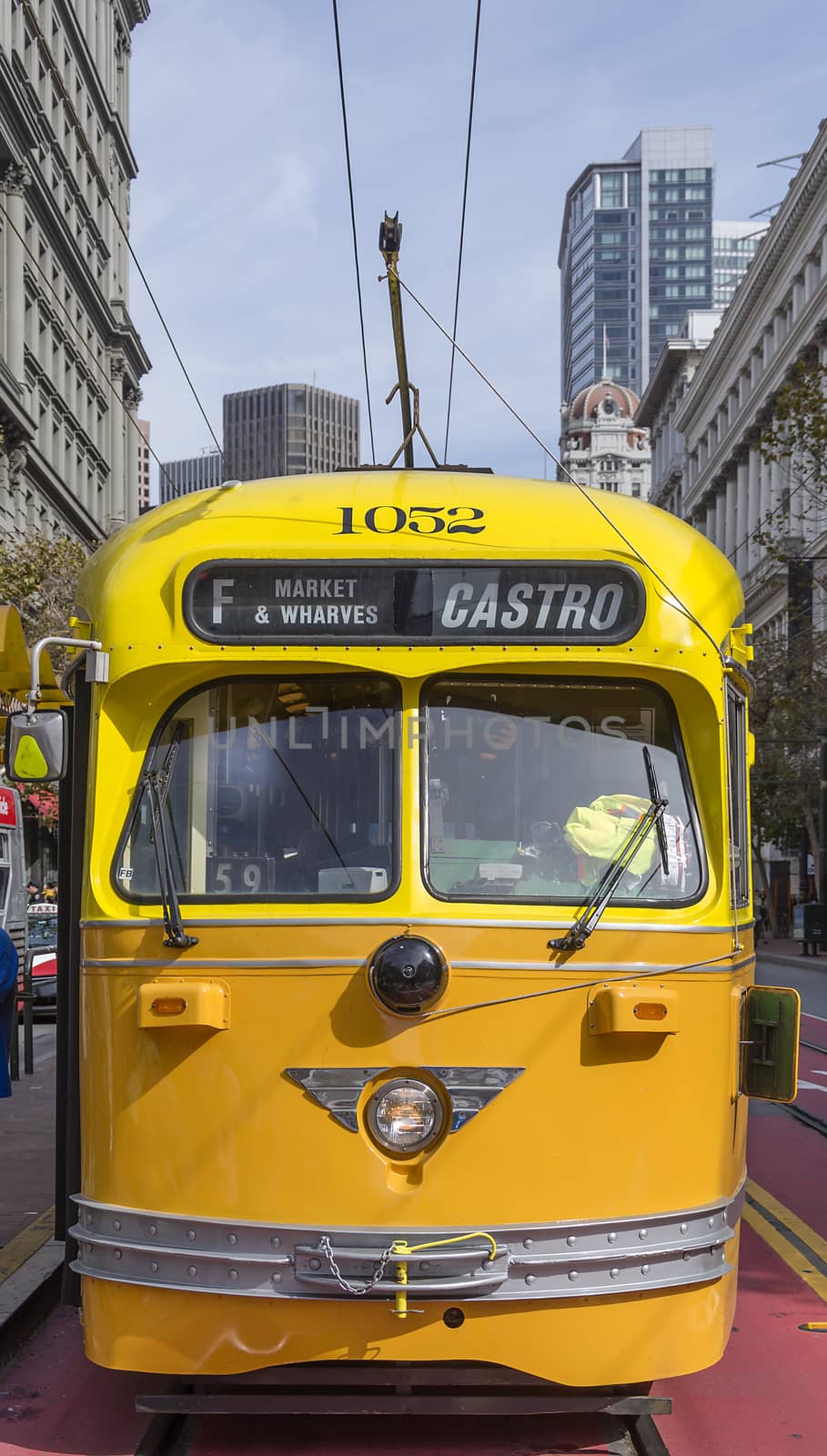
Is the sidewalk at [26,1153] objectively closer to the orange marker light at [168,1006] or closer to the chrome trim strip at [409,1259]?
the chrome trim strip at [409,1259]

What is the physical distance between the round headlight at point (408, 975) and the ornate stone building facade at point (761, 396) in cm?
4047

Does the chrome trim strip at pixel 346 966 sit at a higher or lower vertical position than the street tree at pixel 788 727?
lower

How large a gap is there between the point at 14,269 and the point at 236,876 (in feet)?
148

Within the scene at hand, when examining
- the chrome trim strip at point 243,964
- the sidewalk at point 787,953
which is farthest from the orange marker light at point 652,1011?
the sidewalk at point 787,953

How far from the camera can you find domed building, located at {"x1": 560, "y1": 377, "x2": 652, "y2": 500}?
7210 inches

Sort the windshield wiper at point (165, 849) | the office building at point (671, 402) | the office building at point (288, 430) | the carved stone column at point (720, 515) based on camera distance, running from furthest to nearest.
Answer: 1. the office building at point (671, 402)
2. the carved stone column at point (720, 515)
3. the office building at point (288, 430)
4. the windshield wiper at point (165, 849)

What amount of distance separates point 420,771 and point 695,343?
3440 inches

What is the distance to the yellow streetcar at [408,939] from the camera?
465 centimetres

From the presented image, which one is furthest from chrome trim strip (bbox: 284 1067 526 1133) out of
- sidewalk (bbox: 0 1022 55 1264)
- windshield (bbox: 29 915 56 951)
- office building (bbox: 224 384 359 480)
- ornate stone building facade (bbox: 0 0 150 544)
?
office building (bbox: 224 384 359 480)

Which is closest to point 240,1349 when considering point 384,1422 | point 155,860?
point 384,1422

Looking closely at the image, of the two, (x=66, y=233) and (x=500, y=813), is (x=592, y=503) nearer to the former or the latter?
(x=500, y=813)

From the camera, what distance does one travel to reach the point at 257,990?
15.6ft

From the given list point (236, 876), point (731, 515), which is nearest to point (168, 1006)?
point (236, 876)

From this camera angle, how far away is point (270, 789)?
5.04 m
